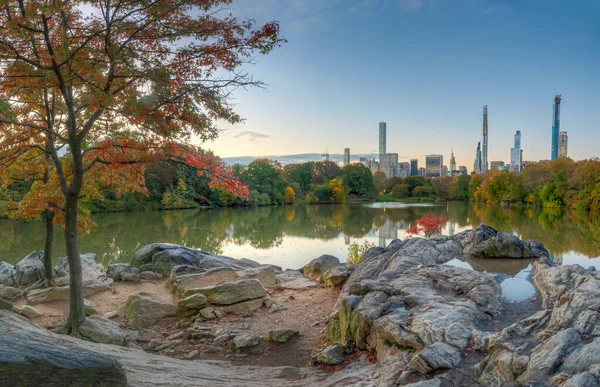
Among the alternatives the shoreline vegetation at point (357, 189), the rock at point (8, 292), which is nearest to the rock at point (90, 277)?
the rock at point (8, 292)

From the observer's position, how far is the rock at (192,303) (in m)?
7.61

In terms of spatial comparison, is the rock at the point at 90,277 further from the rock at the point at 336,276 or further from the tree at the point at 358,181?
the tree at the point at 358,181

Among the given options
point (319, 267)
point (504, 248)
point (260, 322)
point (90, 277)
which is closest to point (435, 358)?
point (260, 322)

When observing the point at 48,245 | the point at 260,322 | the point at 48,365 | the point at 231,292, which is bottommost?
the point at 260,322

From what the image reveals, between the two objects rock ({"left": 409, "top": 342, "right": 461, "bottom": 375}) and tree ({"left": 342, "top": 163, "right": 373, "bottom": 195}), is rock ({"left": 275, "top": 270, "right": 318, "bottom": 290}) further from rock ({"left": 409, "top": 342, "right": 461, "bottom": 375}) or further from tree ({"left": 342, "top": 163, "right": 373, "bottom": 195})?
tree ({"left": 342, "top": 163, "right": 373, "bottom": 195})

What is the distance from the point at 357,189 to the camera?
7469 centimetres

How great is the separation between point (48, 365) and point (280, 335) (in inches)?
160

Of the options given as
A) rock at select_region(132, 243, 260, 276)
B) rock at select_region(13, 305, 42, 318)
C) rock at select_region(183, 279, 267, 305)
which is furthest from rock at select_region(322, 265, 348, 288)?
rock at select_region(13, 305, 42, 318)

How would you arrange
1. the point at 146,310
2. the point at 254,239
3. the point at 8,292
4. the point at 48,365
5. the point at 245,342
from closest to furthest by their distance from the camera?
the point at 48,365, the point at 245,342, the point at 146,310, the point at 8,292, the point at 254,239

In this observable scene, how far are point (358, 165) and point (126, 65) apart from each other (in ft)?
246

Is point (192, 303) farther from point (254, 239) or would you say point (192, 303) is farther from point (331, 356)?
point (254, 239)

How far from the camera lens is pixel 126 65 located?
223 inches

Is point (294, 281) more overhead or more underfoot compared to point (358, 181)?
more underfoot

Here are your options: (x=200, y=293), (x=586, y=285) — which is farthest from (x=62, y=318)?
(x=586, y=285)
